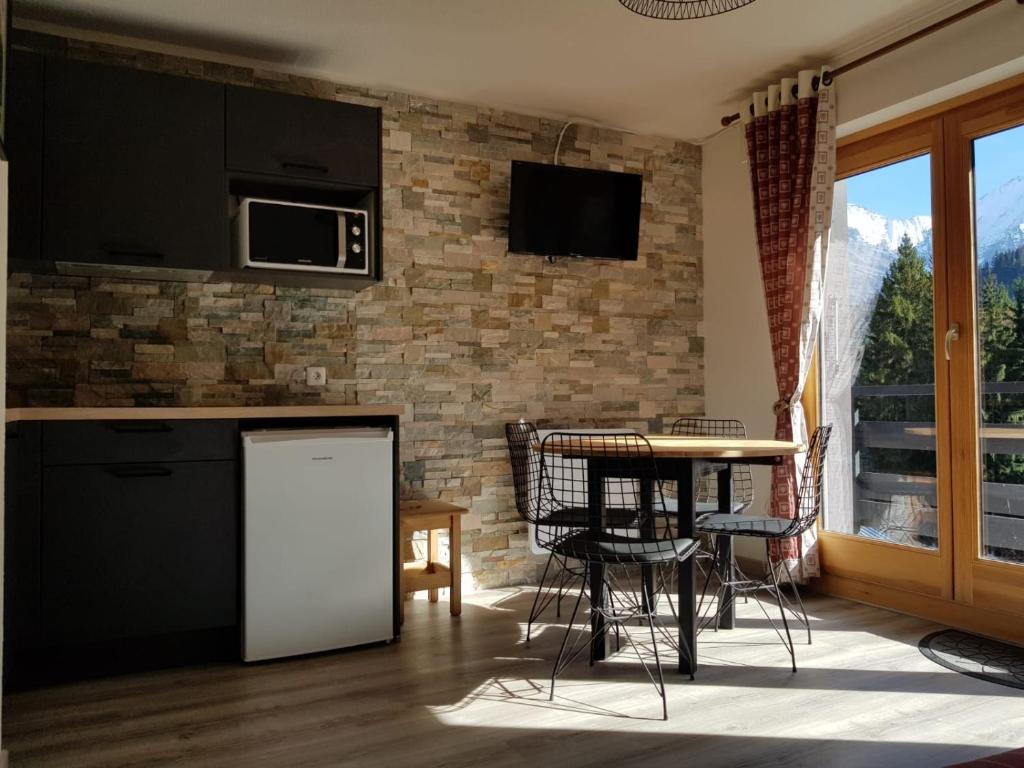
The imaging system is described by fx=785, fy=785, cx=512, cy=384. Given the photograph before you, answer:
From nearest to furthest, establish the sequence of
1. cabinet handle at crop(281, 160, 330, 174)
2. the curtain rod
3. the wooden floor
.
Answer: the wooden floor
the curtain rod
cabinet handle at crop(281, 160, 330, 174)

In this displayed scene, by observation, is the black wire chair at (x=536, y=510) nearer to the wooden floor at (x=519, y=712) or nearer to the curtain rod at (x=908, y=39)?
the wooden floor at (x=519, y=712)

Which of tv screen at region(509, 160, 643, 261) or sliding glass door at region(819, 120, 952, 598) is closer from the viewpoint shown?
sliding glass door at region(819, 120, 952, 598)

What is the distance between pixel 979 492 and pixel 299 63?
3.52m

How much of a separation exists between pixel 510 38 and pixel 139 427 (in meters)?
2.21

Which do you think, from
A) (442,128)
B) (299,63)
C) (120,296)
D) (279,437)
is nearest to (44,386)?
(120,296)

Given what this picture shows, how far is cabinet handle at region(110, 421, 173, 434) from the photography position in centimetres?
278

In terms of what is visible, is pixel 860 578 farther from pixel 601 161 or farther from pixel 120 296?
pixel 120 296

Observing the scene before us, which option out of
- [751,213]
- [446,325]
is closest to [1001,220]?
[751,213]

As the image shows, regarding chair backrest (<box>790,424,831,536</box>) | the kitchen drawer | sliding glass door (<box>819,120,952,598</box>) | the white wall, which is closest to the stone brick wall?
the white wall

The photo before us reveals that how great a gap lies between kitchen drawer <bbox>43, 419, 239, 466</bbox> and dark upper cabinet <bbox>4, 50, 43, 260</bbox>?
0.71 m

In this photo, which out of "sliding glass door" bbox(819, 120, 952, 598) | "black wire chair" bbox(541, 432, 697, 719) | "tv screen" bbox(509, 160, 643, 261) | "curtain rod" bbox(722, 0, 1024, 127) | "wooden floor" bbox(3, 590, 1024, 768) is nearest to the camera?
"wooden floor" bbox(3, 590, 1024, 768)

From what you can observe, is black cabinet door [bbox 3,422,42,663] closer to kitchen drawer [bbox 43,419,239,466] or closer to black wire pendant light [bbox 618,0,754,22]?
kitchen drawer [bbox 43,419,239,466]

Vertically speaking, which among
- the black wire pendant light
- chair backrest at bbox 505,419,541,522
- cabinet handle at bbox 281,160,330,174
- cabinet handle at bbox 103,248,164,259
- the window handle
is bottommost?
A: chair backrest at bbox 505,419,541,522

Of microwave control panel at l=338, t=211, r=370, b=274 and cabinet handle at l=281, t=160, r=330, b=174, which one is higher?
cabinet handle at l=281, t=160, r=330, b=174
